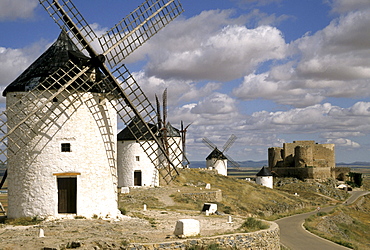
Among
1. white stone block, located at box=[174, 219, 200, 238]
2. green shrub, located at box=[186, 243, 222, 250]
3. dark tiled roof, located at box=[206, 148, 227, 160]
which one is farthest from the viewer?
dark tiled roof, located at box=[206, 148, 227, 160]

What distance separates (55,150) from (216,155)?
41.3 metres

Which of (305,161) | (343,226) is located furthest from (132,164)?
(305,161)

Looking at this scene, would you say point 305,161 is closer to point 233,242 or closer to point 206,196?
point 206,196

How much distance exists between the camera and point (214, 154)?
5809cm

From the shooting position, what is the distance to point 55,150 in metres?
17.7

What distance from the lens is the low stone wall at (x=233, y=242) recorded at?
512 inches

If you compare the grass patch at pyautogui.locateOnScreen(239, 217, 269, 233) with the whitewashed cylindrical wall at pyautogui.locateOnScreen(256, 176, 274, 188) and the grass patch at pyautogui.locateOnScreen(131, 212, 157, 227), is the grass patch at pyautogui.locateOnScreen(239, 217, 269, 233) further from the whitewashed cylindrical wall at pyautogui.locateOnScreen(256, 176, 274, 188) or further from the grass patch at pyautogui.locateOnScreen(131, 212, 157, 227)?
the whitewashed cylindrical wall at pyautogui.locateOnScreen(256, 176, 274, 188)

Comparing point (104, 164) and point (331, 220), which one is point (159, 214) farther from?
point (331, 220)

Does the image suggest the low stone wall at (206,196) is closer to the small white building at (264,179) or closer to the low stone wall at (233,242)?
the low stone wall at (233,242)

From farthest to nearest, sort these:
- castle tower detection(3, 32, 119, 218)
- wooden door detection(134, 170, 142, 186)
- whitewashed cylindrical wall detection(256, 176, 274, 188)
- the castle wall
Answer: the castle wall
whitewashed cylindrical wall detection(256, 176, 274, 188)
wooden door detection(134, 170, 142, 186)
castle tower detection(3, 32, 119, 218)

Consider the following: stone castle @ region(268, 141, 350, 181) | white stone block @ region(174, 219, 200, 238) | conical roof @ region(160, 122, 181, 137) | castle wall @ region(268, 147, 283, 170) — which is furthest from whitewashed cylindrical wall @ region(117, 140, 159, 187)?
castle wall @ region(268, 147, 283, 170)

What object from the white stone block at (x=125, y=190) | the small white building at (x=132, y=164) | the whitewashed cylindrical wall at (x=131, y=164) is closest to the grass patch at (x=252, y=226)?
the white stone block at (x=125, y=190)

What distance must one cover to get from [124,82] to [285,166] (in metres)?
52.5

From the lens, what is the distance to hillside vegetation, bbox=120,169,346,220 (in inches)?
1159
